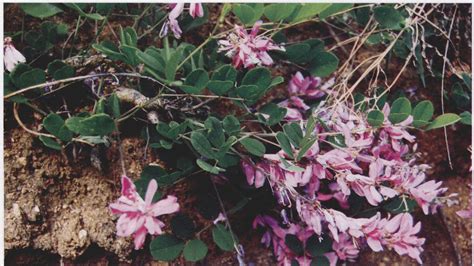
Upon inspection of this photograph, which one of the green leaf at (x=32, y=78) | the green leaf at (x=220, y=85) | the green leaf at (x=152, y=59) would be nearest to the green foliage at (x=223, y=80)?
the green leaf at (x=220, y=85)

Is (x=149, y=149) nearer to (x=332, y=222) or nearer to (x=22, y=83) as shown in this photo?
(x=22, y=83)

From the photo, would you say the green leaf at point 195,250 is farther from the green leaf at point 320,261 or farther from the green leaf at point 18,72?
the green leaf at point 18,72

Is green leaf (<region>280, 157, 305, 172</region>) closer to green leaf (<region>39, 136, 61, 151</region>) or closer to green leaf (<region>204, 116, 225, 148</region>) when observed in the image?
green leaf (<region>204, 116, 225, 148</region>)

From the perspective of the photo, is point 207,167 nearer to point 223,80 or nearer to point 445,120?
point 223,80

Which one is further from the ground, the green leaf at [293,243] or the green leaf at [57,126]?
the green leaf at [57,126]

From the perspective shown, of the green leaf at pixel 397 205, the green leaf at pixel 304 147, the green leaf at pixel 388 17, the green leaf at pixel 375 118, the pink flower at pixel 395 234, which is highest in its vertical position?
the green leaf at pixel 388 17

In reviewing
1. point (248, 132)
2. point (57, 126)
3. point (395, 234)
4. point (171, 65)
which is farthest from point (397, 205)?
point (57, 126)

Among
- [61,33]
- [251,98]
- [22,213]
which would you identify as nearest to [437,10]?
[251,98]
